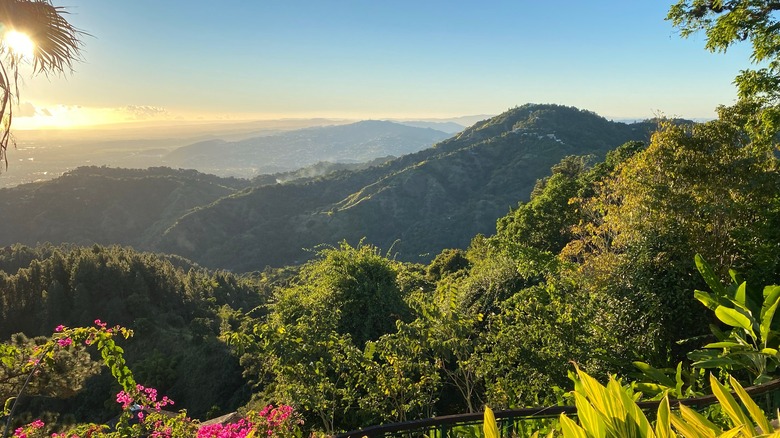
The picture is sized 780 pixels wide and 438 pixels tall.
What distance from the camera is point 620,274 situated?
5.60m

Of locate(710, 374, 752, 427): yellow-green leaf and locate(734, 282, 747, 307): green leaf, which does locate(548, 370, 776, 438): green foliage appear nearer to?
locate(710, 374, 752, 427): yellow-green leaf

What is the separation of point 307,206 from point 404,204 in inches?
1258

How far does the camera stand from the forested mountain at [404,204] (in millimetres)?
102562

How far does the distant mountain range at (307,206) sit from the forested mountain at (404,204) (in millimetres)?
325

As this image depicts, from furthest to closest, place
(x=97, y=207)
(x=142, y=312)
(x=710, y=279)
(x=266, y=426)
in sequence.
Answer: (x=97, y=207), (x=142, y=312), (x=710, y=279), (x=266, y=426)

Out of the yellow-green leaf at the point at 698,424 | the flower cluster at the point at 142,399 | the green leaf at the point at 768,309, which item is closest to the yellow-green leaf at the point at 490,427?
the yellow-green leaf at the point at 698,424

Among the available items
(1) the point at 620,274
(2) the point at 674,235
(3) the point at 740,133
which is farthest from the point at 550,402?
(3) the point at 740,133

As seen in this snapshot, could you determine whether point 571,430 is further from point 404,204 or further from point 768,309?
point 404,204

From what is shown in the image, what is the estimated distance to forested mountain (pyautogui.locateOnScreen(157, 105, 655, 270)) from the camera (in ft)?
336

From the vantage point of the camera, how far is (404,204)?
11500 cm

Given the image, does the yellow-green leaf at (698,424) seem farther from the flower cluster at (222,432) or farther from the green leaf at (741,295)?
the green leaf at (741,295)

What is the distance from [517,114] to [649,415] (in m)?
168

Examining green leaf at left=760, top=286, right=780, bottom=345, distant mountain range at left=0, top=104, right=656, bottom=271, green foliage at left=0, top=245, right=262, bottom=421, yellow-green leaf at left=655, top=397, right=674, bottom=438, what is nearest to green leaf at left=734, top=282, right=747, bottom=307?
green leaf at left=760, top=286, right=780, bottom=345

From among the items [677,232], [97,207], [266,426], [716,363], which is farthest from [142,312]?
[97,207]
